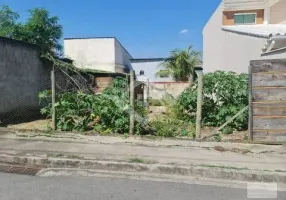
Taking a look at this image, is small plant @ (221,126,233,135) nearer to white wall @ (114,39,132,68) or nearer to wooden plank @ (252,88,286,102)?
wooden plank @ (252,88,286,102)

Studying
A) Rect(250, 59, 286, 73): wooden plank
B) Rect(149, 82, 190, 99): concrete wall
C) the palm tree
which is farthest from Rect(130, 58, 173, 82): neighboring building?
Rect(250, 59, 286, 73): wooden plank

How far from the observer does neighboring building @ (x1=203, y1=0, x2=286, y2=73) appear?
11249 mm

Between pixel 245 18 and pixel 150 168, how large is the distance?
41.3 ft

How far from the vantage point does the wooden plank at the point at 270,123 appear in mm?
6457

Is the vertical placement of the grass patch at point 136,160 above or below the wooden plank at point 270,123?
below

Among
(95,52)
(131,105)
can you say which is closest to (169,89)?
(131,105)

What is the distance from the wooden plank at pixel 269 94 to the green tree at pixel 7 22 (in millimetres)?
12534

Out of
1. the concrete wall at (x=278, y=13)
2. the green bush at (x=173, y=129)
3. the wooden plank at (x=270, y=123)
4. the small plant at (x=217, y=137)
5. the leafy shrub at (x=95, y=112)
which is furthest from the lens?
the concrete wall at (x=278, y=13)

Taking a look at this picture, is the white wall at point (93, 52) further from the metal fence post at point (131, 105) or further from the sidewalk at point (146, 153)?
the sidewalk at point (146, 153)

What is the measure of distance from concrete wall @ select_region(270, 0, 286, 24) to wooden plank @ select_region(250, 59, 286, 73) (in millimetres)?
8466

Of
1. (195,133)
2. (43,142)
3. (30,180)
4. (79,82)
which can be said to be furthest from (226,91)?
(79,82)

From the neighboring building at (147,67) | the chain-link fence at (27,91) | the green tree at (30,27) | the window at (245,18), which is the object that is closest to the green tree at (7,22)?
the green tree at (30,27)

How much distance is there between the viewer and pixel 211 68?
15672 mm

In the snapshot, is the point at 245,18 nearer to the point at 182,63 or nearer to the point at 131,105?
the point at 131,105
